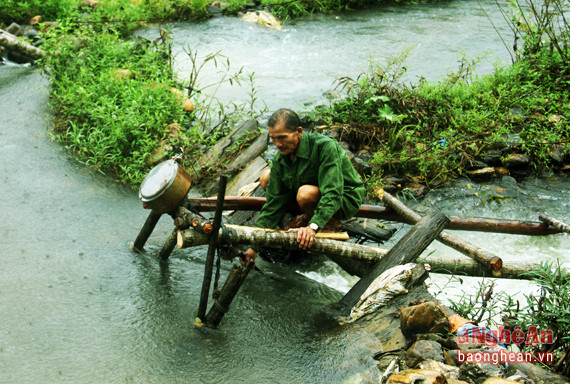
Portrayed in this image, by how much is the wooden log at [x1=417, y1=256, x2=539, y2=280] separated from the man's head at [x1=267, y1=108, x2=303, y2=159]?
4.21ft

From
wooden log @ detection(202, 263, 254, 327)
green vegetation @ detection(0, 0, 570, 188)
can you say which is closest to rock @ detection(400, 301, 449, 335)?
wooden log @ detection(202, 263, 254, 327)

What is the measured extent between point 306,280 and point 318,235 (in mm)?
869

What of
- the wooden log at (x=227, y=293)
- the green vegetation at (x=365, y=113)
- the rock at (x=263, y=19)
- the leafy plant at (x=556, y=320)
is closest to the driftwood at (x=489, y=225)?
the wooden log at (x=227, y=293)

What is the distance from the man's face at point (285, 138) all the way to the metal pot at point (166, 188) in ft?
2.44

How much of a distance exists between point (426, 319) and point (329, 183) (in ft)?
3.97

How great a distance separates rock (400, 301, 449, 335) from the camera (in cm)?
312

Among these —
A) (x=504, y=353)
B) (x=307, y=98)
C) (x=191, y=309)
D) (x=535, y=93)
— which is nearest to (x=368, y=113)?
(x=307, y=98)

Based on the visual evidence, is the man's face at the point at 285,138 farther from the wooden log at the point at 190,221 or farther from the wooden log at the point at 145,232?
the wooden log at the point at 145,232

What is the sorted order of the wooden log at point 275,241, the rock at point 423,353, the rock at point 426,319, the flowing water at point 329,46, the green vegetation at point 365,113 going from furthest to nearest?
the flowing water at point 329,46
the green vegetation at point 365,113
the wooden log at point 275,241
the rock at point 426,319
the rock at point 423,353

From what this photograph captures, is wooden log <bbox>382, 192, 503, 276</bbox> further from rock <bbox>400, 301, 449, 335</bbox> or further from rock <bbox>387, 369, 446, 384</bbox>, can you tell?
rock <bbox>387, 369, 446, 384</bbox>

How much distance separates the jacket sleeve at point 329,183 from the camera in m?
3.75

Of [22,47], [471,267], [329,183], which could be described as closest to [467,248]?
[471,267]

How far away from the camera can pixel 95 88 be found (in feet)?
21.8

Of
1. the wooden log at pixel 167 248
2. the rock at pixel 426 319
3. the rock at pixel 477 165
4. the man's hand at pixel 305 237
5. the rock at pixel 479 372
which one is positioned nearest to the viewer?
the rock at pixel 479 372
